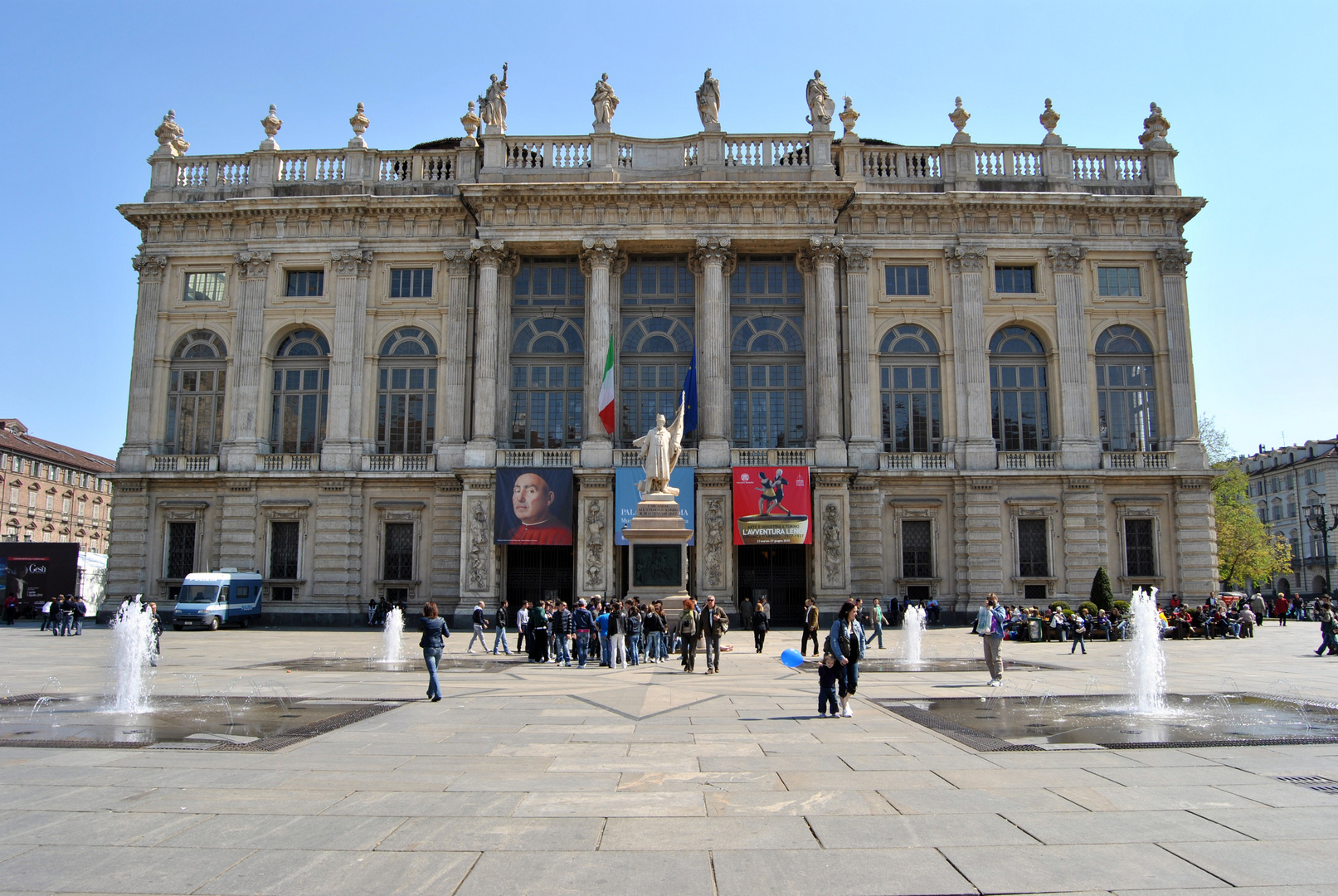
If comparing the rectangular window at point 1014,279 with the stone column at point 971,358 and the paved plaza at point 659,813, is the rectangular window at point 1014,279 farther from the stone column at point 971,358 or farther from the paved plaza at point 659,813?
the paved plaza at point 659,813

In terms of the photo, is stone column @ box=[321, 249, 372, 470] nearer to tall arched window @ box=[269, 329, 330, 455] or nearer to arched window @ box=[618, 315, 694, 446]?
tall arched window @ box=[269, 329, 330, 455]

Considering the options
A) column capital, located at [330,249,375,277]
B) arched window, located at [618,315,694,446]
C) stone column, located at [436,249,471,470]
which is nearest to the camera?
stone column, located at [436,249,471,470]

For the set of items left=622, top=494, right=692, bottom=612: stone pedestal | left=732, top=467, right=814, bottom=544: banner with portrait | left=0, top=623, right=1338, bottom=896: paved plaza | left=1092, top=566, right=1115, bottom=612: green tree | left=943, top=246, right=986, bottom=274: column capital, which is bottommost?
left=0, top=623, right=1338, bottom=896: paved plaza

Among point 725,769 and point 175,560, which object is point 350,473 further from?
point 725,769

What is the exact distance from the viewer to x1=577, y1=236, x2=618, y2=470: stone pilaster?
3700 centimetres

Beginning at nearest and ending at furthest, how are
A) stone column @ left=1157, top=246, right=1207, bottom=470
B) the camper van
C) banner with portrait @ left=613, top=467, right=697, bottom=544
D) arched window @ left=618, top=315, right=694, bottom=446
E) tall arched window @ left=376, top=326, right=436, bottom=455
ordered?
the camper van, banner with portrait @ left=613, top=467, right=697, bottom=544, stone column @ left=1157, top=246, right=1207, bottom=470, arched window @ left=618, top=315, right=694, bottom=446, tall arched window @ left=376, top=326, right=436, bottom=455

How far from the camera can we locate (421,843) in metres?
6.88

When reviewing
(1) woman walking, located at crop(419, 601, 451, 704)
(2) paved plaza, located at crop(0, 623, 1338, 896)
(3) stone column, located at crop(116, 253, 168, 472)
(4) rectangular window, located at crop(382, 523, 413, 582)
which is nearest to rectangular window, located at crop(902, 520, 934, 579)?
(4) rectangular window, located at crop(382, 523, 413, 582)

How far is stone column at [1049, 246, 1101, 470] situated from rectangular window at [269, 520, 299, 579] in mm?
32869

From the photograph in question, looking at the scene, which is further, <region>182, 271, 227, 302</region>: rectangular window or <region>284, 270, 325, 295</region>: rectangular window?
<region>182, 271, 227, 302</region>: rectangular window

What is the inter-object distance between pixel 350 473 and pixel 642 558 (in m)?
16.9

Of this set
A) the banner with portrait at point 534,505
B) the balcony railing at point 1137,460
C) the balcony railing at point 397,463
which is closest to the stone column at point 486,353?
the banner with portrait at point 534,505

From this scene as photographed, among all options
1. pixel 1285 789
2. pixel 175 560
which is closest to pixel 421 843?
pixel 1285 789

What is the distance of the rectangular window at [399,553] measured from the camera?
38969 millimetres
